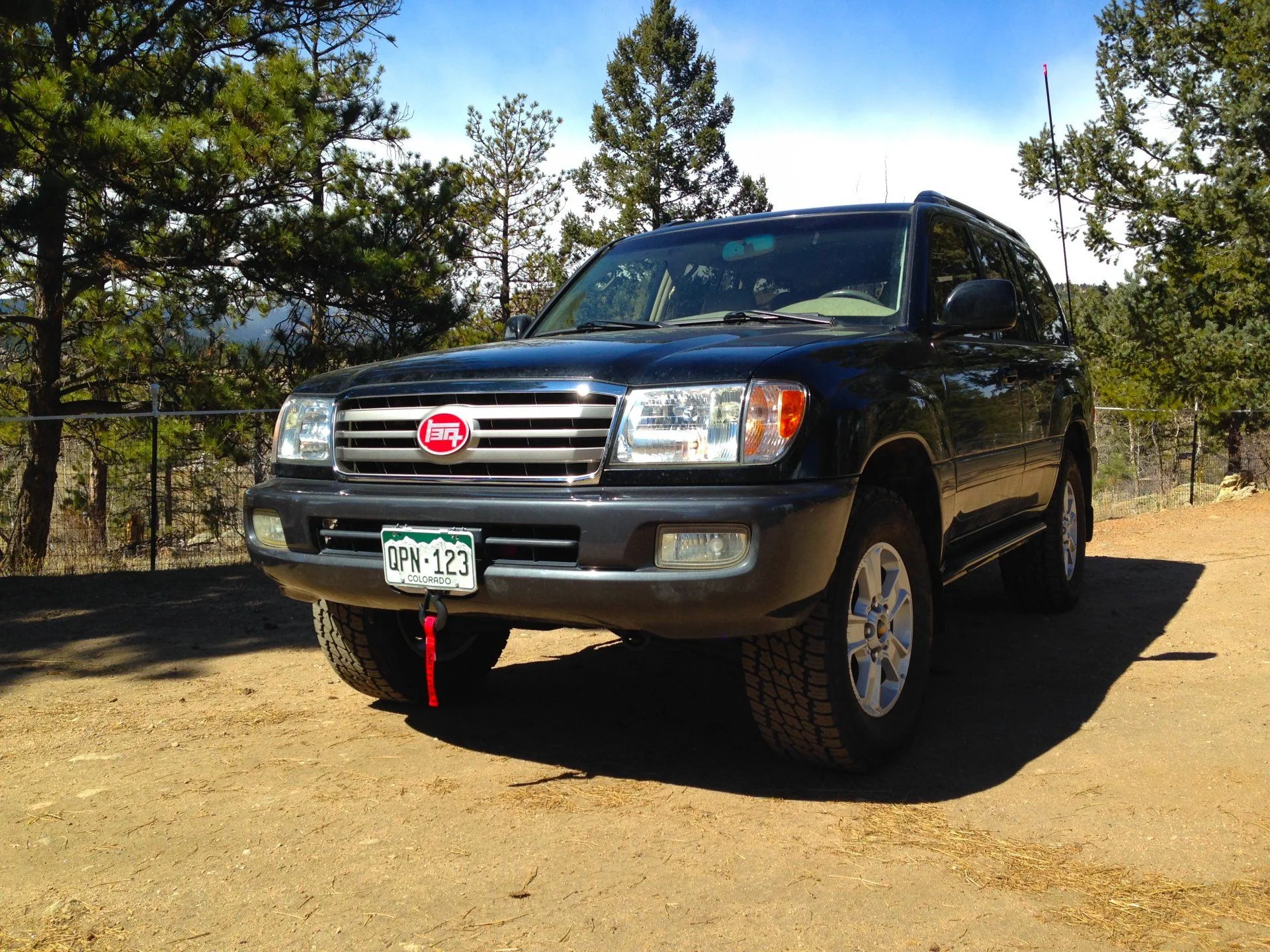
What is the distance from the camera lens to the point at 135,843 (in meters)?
3.06

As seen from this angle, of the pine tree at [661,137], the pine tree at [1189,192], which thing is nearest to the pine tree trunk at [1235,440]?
the pine tree at [1189,192]

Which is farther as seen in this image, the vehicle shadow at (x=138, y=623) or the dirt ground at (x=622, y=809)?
the vehicle shadow at (x=138, y=623)

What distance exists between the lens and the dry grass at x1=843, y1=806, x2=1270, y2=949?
8.11 ft

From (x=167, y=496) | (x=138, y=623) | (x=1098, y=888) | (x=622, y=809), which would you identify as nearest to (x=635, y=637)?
(x=622, y=809)

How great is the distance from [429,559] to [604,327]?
56.0 inches

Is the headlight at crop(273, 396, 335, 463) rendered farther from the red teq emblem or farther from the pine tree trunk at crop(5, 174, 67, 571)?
the pine tree trunk at crop(5, 174, 67, 571)

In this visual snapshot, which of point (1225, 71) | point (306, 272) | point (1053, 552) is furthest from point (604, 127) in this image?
point (1053, 552)

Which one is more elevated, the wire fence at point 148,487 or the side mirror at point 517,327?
the side mirror at point 517,327

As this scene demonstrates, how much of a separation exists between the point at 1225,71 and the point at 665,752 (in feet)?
84.1

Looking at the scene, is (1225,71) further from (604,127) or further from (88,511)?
(88,511)

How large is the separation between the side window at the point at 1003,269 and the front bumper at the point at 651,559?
247 centimetres

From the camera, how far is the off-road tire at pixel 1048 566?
6051mm

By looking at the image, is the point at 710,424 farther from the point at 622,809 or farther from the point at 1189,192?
the point at 1189,192

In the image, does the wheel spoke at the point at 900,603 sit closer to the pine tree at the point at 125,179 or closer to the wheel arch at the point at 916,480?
the wheel arch at the point at 916,480
